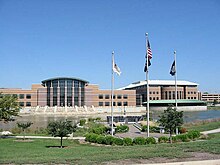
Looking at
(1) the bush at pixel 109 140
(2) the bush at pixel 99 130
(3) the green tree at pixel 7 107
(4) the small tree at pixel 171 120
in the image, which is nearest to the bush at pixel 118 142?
(1) the bush at pixel 109 140

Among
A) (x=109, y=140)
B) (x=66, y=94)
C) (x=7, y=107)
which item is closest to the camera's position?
(x=109, y=140)

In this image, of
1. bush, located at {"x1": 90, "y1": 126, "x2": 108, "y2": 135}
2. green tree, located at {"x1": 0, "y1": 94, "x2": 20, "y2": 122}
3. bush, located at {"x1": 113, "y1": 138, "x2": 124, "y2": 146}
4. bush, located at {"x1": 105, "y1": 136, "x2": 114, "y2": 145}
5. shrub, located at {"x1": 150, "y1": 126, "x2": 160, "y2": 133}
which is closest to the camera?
bush, located at {"x1": 113, "y1": 138, "x2": 124, "y2": 146}

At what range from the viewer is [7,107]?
27594 mm

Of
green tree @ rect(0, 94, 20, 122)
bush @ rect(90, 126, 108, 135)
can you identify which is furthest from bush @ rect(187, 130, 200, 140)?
green tree @ rect(0, 94, 20, 122)

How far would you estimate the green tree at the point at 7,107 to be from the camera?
27.2 meters

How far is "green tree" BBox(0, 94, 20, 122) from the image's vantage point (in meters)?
27.2

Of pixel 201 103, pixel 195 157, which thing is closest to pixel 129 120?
pixel 195 157

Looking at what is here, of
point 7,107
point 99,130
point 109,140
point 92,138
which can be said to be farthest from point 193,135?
point 7,107

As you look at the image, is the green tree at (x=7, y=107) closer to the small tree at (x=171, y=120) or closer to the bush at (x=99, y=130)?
the bush at (x=99, y=130)

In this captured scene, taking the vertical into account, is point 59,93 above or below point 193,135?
above

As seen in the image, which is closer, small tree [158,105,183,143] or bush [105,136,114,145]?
bush [105,136,114,145]

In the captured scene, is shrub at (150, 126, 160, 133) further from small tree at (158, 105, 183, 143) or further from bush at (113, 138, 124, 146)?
bush at (113, 138, 124, 146)

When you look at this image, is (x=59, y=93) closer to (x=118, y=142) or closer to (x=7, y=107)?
(x=7, y=107)

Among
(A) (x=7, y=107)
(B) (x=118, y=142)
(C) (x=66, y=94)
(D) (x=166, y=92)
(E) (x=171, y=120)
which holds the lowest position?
(B) (x=118, y=142)
